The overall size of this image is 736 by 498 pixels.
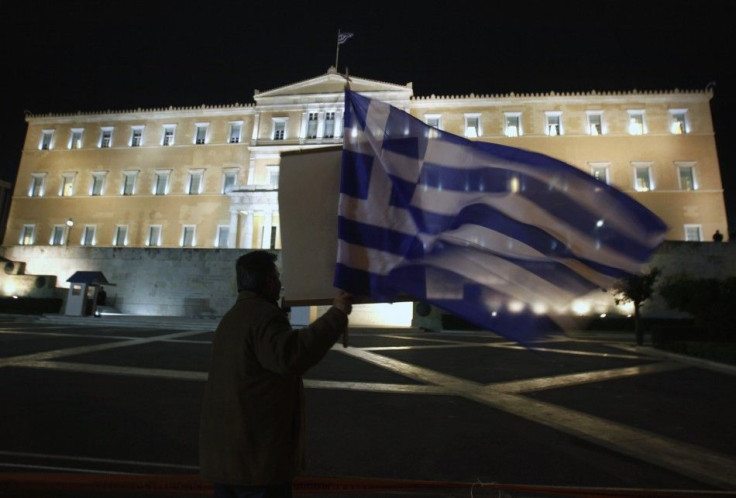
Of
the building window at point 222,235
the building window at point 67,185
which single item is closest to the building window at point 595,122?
the building window at point 222,235

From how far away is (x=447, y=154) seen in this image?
2.60 metres

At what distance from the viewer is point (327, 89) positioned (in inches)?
1431

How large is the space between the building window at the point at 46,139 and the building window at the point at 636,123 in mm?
52678

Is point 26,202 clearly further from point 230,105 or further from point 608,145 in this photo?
point 608,145

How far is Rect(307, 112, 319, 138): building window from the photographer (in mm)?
35875

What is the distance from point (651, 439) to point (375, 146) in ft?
15.9

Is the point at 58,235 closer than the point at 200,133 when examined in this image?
Yes

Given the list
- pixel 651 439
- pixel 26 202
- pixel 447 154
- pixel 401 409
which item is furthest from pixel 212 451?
pixel 26 202

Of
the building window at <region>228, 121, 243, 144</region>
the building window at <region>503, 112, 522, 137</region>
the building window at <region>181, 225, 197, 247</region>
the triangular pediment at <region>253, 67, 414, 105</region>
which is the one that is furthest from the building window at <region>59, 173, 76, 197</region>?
the building window at <region>503, 112, 522, 137</region>

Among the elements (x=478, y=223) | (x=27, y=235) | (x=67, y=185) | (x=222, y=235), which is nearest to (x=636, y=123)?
(x=222, y=235)

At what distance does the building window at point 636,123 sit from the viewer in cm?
3309

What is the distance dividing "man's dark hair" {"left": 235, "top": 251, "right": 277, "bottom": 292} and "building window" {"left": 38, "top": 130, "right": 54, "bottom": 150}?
5050 centimetres

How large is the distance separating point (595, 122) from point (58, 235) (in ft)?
157

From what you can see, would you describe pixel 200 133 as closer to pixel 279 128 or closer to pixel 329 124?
pixel 279 128
